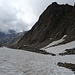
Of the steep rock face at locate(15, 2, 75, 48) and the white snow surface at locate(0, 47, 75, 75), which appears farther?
the steep rock face at locate(15, 2, 75, 48)

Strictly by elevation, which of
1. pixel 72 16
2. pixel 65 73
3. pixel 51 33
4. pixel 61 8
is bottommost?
pixel 65 73

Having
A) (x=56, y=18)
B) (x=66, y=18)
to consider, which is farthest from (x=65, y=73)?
(x=56, y=18)

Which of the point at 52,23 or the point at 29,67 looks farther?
the point at 52,23

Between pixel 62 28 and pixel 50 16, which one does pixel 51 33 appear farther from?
pixel 50 16

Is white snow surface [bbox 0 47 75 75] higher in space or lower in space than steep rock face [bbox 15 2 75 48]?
lower

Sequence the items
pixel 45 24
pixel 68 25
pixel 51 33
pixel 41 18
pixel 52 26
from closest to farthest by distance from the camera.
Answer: pixel 68 25 < pixel 51 33 < pixel 52 26 < pixel 45 24 < pixel 41 18

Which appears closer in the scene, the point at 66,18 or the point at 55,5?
the point at 66,18

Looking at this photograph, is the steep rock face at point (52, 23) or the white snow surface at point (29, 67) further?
the steep rock face at point (52, 23)

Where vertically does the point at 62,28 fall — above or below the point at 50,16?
below

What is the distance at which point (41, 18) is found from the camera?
15338 cm

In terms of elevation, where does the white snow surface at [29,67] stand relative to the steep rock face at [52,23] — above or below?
below

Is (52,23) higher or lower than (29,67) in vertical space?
higher

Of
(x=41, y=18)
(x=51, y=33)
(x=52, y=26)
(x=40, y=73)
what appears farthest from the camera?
(x=41, y=18)

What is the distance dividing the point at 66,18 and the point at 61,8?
20681 mm
